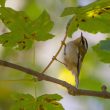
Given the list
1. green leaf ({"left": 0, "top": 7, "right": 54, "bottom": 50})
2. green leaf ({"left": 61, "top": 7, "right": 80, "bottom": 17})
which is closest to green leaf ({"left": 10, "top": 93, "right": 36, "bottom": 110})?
green leaf ({"left": 0, "top": 7, "right": 54, "bottom": 50})

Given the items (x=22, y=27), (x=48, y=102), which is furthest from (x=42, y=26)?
(x=48, y=102)

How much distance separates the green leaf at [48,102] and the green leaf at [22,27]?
0.13m

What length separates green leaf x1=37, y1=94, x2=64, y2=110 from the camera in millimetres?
834

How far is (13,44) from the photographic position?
2.75ft

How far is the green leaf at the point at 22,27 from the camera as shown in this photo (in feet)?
2.68

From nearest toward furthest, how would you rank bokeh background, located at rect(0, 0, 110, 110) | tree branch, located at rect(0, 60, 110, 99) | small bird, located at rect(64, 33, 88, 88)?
1. tree branch, located at rect(0, 60, 110, 99)
2. small bird, located at rect(64, 33, 88, 88)
3. bokeh background, located at rect(0, 0, 110, 110)

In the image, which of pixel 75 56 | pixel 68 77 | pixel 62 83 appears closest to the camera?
pixel 62 83

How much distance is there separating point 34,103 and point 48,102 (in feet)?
0.11

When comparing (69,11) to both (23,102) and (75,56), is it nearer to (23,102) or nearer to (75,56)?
(75,56)

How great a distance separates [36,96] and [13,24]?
0.56 ft

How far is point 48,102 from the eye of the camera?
844mm

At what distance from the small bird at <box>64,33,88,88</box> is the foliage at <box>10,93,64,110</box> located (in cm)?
8

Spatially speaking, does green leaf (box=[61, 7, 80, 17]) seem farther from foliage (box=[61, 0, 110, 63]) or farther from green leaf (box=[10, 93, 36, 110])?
green leaf (box=[10, 93, 36, 110])

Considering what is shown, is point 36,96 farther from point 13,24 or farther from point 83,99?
point 83,99
